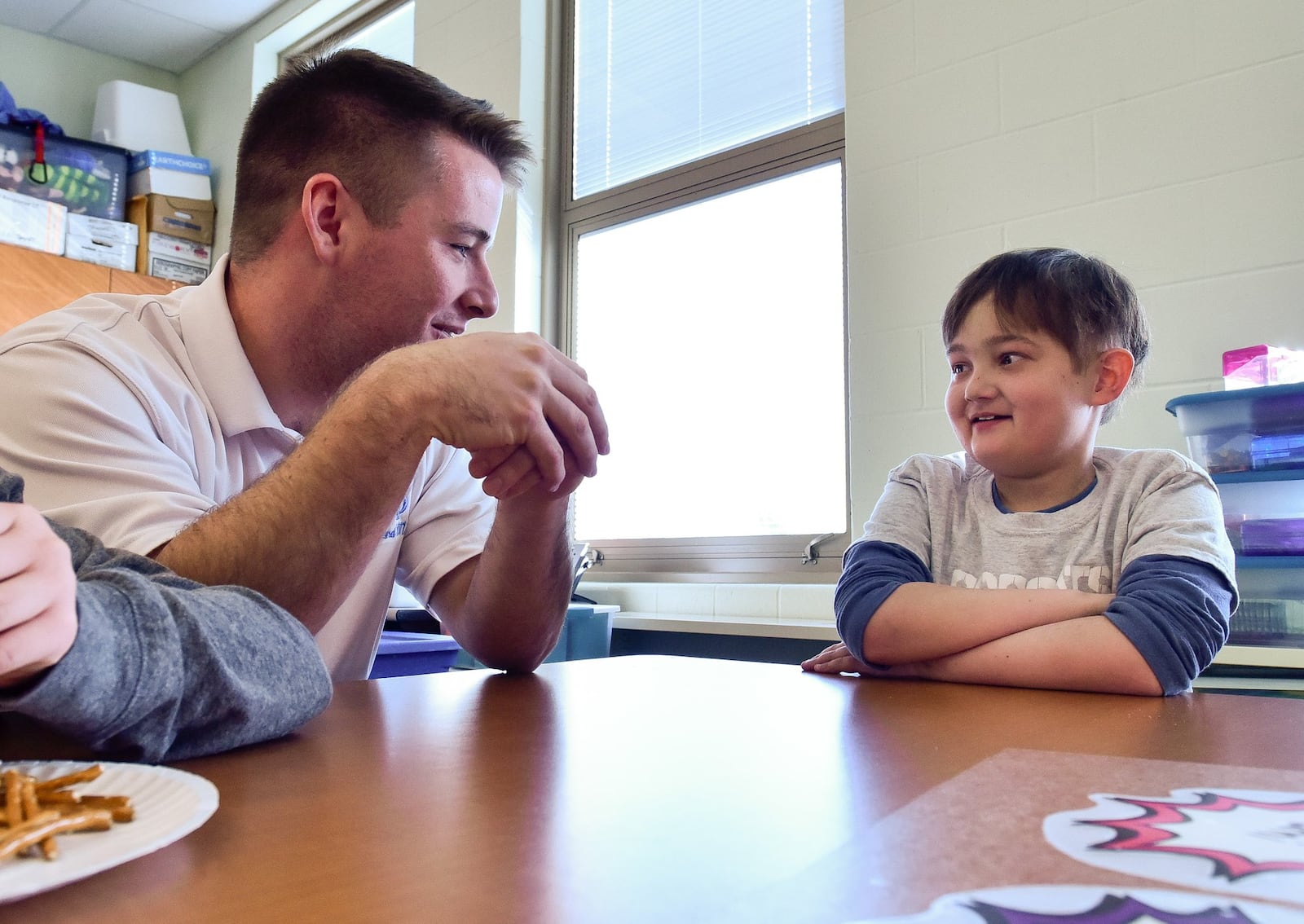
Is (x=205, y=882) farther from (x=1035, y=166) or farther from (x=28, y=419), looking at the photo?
(x=1035, y=166)

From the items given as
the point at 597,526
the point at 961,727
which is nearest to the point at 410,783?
the point at 961,727

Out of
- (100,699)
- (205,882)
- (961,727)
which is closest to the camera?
(205,882)

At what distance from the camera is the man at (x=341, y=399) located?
790 millimetres

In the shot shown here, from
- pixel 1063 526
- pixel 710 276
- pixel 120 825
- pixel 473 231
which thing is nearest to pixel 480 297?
pixel 473 231

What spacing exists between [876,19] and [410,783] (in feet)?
6.92

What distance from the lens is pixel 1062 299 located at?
1.17m

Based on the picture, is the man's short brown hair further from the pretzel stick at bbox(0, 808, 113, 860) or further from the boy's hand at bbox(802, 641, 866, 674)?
the pretzel stick at bbox(0, 808, 113, 860)

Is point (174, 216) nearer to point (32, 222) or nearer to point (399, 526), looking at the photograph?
point (32, 222)

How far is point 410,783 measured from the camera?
44 cm

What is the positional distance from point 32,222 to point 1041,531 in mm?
3534

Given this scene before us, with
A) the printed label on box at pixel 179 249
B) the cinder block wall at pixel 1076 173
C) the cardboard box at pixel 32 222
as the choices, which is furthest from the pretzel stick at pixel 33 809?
the printed label on box at pixel 179 249

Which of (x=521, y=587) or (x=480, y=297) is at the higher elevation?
(x=480, y=297)

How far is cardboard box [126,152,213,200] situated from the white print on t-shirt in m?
3.65

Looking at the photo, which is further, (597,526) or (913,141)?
(597,526)
